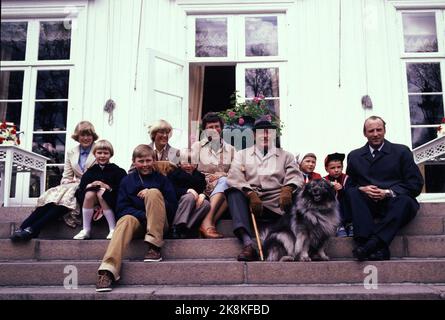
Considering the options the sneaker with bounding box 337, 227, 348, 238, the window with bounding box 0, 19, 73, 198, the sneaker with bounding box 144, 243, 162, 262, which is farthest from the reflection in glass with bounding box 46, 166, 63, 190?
the sneaker with bounding box 337, 227, 348, 238

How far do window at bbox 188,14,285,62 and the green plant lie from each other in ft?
2.99

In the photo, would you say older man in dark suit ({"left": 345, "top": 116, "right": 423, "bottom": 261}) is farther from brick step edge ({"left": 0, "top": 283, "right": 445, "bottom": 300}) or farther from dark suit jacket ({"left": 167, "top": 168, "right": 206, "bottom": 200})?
dark suit jacket ({"left": 167, "top": 168, "right": 206, "bottom": 200})

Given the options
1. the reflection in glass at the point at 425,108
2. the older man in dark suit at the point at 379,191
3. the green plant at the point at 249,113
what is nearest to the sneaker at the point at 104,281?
the older man in dark suit at the point at 379,191

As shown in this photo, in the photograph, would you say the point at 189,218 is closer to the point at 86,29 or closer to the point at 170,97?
the point at 170,97

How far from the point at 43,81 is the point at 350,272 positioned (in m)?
5.55

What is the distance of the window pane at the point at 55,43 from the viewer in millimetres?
7113

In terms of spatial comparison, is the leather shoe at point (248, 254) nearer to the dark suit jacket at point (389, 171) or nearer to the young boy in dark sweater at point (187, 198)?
the young boy in dark sweater at point (187, 198)

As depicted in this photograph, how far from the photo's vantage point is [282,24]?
7.07 m

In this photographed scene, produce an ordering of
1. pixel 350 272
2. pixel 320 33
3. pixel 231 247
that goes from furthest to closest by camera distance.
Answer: pixel 320 33 < pixel 231 247 < pixel 350 272

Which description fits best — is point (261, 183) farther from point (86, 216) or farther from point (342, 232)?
point (86, 216)

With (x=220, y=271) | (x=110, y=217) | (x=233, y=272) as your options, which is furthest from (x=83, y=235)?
(x=233, y=272)

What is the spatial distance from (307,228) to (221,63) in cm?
393

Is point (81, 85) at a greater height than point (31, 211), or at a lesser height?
greater
